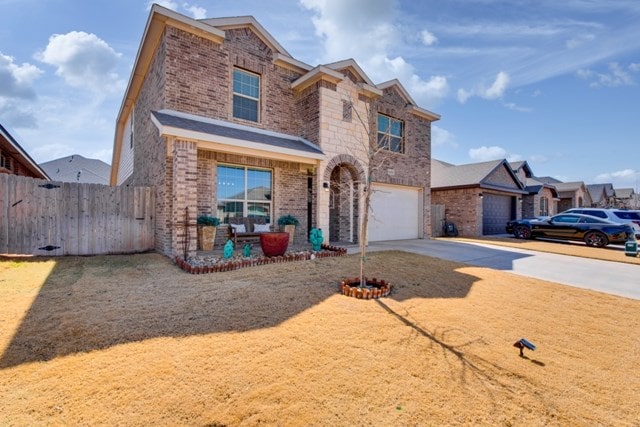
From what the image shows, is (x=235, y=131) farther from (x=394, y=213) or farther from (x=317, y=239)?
(x=394, y=213)

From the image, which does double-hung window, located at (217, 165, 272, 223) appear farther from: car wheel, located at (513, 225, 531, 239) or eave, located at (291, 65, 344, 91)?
car wheel, located at (513, 225, 531, 239)

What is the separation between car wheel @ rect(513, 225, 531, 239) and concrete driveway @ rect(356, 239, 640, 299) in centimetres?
591

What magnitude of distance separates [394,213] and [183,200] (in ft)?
31.4

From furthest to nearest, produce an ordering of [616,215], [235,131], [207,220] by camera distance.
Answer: [616,215]
[235,131]
[207,220]

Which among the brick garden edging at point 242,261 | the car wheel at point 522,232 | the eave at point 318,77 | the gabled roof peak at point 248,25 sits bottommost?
the brick garden edging at point 242,261

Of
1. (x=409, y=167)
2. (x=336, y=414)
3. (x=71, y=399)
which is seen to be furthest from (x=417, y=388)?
(x=409, y=167)

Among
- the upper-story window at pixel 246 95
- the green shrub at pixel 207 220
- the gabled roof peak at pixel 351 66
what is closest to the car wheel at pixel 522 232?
the gabled roof peak at pixel 351 66

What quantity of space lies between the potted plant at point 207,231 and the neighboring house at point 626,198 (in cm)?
5748

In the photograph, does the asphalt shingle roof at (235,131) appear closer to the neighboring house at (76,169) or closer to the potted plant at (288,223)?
the potted plant at (288,223)

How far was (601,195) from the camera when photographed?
39.8 meters

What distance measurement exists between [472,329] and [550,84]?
15004 mm

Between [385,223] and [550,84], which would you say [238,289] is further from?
[550,84]

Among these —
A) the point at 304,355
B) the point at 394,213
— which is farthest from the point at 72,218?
the point at 394,213

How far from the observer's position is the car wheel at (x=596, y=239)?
12.9m
